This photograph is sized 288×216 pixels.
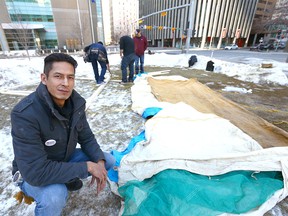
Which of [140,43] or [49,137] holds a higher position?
[140,43]

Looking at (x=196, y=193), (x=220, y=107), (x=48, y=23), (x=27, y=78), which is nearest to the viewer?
(x=196, y=193)

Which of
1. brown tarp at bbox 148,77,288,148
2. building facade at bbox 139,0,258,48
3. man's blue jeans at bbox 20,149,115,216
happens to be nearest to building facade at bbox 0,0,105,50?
building facade at bbox 139,0,258,48

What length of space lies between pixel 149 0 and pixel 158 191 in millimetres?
64600

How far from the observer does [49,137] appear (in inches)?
47.9

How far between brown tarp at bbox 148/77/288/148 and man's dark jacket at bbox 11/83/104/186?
235 centimetres

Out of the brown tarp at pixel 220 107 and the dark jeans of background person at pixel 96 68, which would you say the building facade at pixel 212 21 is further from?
the brown tarp at pixel 220 107

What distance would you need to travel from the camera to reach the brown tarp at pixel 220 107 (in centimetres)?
235

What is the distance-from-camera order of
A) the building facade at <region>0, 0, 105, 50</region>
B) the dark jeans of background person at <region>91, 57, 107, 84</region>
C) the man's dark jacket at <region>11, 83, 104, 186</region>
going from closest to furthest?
the man's dark jacket at <region>11, 83, 104, 186</region>, the dark jeans of background person at <region>91, 57, 107, 84</region>, the building facade at <region>0, 0, 105, 50</region>

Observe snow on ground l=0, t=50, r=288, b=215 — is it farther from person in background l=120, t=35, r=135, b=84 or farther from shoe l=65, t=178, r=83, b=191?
person in background l=120, t=35, r=135, b=84

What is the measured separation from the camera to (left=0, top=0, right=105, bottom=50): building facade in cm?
2772

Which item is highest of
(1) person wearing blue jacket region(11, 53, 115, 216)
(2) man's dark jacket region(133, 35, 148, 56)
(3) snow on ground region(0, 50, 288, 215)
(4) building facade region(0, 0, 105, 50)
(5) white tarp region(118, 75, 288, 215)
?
(4) building facade region(0, 0, 105, 50)

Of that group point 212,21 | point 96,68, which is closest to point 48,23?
point 96,68

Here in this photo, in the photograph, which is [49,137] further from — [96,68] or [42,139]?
[96,68]

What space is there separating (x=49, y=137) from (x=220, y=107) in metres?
3.23
